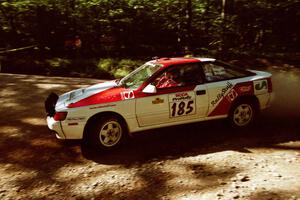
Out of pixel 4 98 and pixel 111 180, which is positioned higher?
pixel 4 98

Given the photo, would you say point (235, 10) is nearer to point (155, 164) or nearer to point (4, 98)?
point (4, 98)

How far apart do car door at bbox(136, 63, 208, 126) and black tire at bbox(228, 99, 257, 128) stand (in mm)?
679

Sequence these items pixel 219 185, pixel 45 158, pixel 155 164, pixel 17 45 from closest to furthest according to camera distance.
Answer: pixel 219 185
pixel 155 164
pixel 45 158
pixel 17 45

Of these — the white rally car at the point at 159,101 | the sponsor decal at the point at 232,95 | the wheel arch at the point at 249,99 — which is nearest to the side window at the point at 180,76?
the white rally car at the point at 159,101

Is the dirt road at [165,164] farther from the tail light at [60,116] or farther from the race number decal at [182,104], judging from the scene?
the tail light at [60,116]

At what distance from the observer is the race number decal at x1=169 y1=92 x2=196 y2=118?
6.45 meters

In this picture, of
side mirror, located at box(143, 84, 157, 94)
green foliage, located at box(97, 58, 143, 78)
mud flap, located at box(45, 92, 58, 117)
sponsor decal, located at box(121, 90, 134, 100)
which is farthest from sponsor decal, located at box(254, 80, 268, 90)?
green foliage, located at box(97, 58, 143, 78)

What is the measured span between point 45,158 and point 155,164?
2.00m

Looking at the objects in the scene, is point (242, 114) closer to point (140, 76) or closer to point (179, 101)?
point (179, 101)

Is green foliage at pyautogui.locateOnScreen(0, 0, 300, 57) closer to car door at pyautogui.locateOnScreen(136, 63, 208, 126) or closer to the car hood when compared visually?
car door at pyautogui.locateOnScreen(136, 63, 208, 126)

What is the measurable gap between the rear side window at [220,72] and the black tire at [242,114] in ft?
1.82

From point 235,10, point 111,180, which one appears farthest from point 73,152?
point 235,10

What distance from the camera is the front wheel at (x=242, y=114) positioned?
23.1ft

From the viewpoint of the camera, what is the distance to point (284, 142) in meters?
6.53
